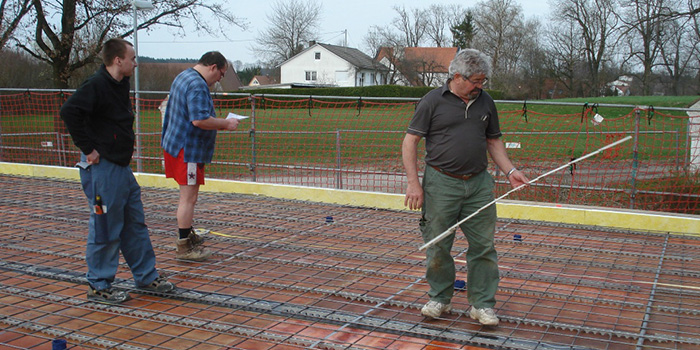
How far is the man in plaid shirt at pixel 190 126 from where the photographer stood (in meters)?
4.54

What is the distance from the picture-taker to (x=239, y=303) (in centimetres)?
397

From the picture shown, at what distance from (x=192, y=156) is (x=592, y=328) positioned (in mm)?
3104

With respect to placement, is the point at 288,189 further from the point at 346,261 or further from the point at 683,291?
the point at 683,291

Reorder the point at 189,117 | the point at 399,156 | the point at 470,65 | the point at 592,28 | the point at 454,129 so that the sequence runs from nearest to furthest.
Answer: the point at 470,65
the point at 454,129
the point at 189,117
the point at 399,156
the point at 592,28

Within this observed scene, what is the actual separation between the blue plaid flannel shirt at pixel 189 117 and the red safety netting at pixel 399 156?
3137 mm

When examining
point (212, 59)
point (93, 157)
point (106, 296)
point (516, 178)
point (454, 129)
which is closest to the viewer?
point (454, 129)

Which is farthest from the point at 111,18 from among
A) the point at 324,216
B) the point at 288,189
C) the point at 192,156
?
the point at 192,156

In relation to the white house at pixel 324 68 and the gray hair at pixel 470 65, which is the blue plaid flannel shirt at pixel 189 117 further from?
the white house at pixel 324 68

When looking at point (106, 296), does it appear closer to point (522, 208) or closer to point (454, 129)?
point (454, 129)

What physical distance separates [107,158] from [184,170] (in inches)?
35.6

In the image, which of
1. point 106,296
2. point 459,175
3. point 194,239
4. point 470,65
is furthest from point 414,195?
point 194,239

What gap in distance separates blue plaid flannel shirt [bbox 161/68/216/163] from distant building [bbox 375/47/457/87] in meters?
48.4

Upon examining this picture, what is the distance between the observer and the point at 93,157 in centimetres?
380

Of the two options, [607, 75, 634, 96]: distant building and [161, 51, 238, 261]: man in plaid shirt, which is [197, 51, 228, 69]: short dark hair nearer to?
[161, 51, 238, 261]: man in plaid shirt
